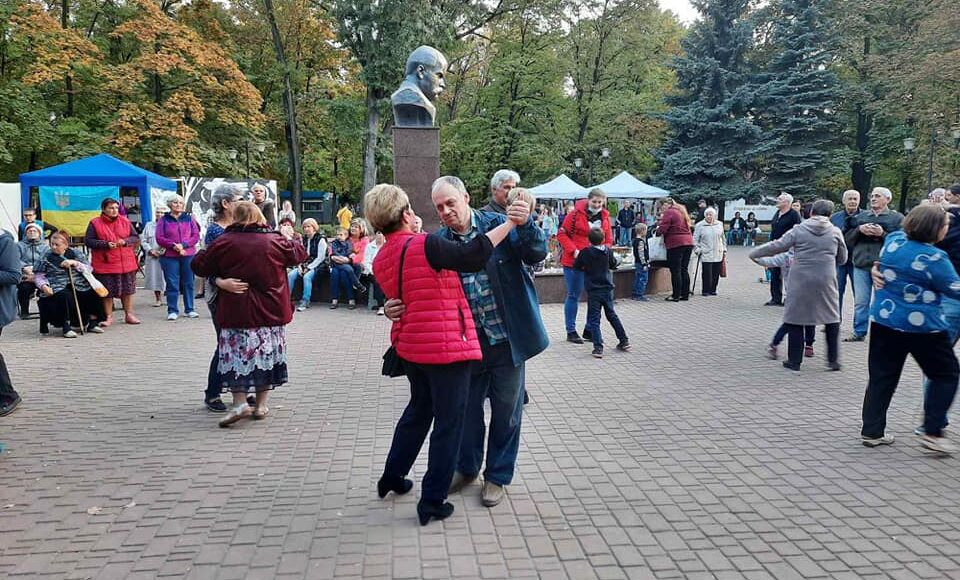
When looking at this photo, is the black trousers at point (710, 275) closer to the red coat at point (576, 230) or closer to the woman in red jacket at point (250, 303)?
the red coat at point (576, 230)

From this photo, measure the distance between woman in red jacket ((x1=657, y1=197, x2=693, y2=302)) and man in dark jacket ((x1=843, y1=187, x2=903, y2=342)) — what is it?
156 inches

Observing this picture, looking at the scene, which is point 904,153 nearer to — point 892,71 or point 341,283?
point 892,71

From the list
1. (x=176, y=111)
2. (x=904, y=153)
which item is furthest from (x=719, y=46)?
(x=176, y=111)

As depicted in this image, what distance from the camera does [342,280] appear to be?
39.7ft

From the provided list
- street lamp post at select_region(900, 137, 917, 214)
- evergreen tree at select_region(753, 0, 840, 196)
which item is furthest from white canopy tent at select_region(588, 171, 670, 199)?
street lamp post at select_region(900, 137, 917, 214)

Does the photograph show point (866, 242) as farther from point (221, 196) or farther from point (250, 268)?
point (221, 196)

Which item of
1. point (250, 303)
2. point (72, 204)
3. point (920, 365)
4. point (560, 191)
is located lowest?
point (920, 365)

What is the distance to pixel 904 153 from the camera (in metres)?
30.1

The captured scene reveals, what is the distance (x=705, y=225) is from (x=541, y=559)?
36.5ft

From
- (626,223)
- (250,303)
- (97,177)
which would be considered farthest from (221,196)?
(626,223)

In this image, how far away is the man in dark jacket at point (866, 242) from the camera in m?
7.85

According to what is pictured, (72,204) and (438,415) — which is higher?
(72,204)

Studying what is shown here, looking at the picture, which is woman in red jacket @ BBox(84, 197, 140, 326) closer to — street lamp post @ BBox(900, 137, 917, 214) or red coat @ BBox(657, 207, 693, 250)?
red coat @ BBox(657, 207, 693, 250)

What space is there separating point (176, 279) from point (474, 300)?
8293 millimetres
